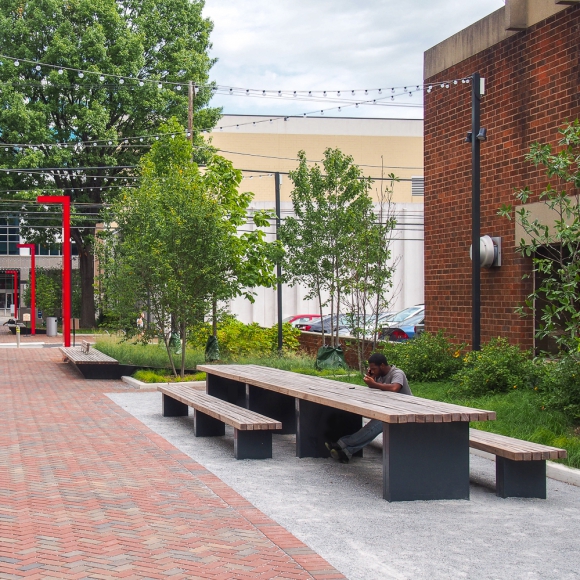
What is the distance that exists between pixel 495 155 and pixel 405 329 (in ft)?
33.6

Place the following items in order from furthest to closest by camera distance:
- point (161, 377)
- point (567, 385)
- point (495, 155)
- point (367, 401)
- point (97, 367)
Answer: point (97, 367) < point (161, 377) < point (495, 155) < point (567, 385) < point (367, 401)

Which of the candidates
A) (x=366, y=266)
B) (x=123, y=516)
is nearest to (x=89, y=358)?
(x=366, y=266)

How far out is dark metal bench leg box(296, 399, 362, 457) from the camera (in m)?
9.92

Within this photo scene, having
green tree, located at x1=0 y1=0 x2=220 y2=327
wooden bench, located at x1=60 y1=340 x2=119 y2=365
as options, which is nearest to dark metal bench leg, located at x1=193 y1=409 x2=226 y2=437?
wooden bench, located at x1=60 y1=340 x2=119 y2=365

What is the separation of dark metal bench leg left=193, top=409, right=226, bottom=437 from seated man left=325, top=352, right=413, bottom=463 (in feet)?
8.10

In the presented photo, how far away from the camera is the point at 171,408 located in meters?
13.6

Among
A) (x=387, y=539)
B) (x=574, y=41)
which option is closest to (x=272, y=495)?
(x=387, y=539)

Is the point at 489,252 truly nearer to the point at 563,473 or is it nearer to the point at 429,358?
the point at 429,358

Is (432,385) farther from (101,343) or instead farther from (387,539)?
(101,343)

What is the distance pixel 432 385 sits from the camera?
14281mm

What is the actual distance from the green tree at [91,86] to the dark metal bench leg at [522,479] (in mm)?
31721

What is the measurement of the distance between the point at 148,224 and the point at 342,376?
5176mm

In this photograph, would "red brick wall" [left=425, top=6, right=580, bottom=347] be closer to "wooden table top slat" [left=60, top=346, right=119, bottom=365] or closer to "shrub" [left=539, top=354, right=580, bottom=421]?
"shrub" [left=539, top=354, right=580, bottom=421]

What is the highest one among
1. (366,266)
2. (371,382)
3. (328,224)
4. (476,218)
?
(328,224)
